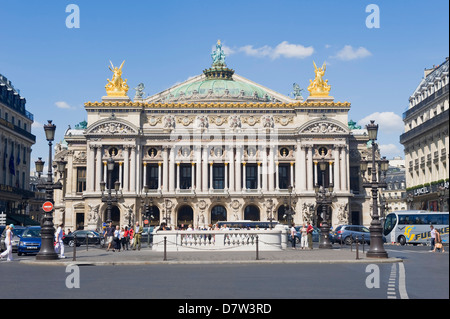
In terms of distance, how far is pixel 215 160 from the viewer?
3625 inches

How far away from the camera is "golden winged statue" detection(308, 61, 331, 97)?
9419cm

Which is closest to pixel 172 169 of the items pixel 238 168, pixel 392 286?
pixel 238 168

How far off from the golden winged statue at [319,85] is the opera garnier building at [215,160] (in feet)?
0.52

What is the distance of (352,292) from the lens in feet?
52.6

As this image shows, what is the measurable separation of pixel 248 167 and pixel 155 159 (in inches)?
556

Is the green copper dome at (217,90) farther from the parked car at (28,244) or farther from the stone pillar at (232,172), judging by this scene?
the parked car at (28,244)

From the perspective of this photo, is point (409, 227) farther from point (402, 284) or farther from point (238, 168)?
point (402, 284)

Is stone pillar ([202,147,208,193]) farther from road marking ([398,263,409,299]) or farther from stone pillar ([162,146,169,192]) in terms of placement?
road marking ([398,263,409,299])

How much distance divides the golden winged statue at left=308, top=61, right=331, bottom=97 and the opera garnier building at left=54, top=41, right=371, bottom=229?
0.16 m

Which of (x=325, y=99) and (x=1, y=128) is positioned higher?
(x=325, y=99)

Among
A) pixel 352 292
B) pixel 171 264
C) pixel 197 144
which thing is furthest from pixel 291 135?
pixel 352 292

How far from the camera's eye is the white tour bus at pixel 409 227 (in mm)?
53631

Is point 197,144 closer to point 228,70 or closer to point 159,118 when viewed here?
point 159,118

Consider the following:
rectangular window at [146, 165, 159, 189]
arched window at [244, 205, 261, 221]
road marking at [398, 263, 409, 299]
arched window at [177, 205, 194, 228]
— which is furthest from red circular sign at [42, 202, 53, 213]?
rectangular window at [146, 165, 159, 189]
